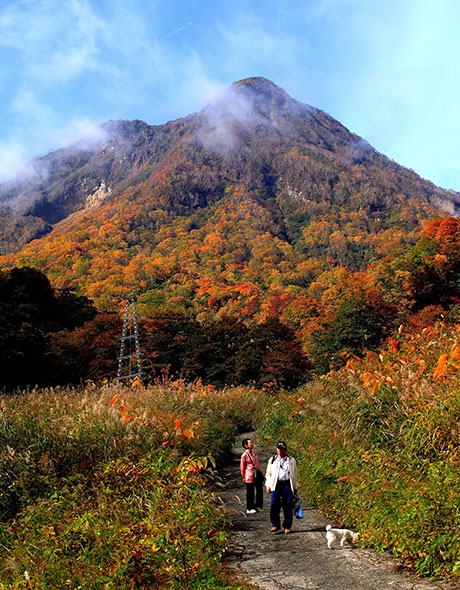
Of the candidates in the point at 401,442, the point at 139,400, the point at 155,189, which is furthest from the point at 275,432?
the point at 155,189

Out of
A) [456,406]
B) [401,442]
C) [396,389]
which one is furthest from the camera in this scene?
[396,389]

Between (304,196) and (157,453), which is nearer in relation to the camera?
(157,453)

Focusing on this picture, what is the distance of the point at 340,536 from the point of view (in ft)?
19.7

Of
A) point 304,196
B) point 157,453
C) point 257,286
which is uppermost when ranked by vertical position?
point 304,196

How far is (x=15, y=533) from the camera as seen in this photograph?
5988 mm

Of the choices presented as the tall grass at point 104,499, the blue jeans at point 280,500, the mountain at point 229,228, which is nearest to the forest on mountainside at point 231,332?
the tall grass at point 104,499

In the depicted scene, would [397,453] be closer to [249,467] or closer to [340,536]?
[340,536]

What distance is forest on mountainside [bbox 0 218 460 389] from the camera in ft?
89.9

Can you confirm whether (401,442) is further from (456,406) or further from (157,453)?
(157,453)

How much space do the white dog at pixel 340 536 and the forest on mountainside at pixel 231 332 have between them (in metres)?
18.2

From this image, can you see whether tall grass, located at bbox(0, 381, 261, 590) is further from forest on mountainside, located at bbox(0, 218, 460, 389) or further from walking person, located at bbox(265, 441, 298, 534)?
forest on mountainside, located at bbox(0, 218, 460, 389)

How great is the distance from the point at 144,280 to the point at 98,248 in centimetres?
2600

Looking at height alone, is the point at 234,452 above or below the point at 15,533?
below

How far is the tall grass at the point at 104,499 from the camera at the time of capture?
4742 millimetres
